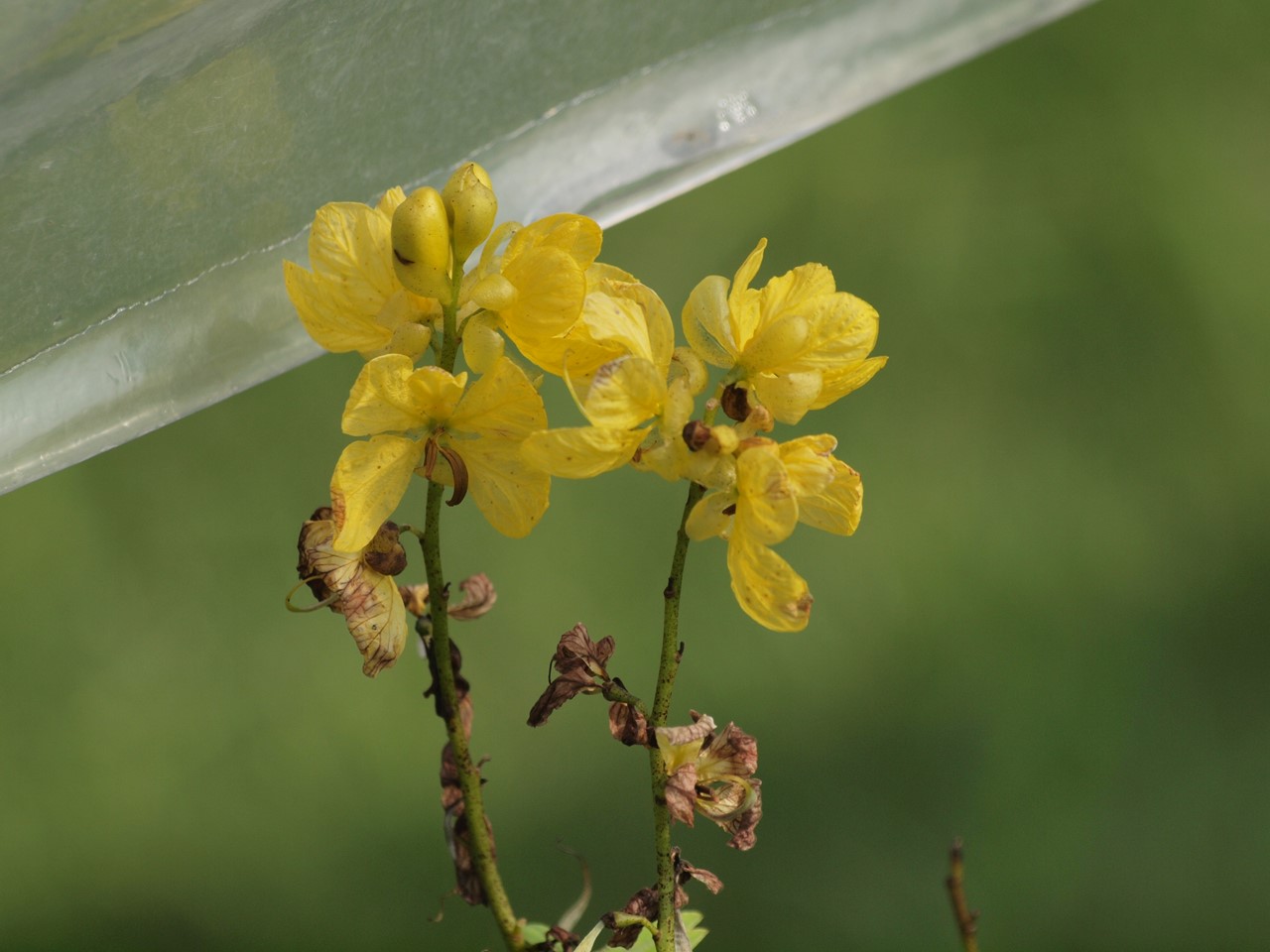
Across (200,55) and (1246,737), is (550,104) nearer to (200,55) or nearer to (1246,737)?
(200,55)

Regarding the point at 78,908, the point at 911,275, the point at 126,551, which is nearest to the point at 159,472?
the point at 126,551

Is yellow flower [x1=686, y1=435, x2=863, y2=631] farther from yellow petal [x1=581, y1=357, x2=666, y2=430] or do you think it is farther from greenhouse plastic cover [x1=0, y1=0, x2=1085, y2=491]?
greenhouse plastic cover [x1=0, y1=0, x2=1085, y2=491]

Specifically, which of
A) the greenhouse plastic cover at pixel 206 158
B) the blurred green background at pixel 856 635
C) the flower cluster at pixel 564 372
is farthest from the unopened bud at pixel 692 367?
the blurred green background at pixel 856 635

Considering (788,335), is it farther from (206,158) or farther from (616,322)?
(206,158)

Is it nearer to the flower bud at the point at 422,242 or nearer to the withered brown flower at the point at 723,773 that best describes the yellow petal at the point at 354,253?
the flower bud at the point at 422,242

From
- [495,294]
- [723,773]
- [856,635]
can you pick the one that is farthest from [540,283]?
[856,635]

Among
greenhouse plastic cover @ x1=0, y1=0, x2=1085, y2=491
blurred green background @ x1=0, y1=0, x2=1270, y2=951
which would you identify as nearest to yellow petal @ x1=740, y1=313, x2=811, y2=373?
greenhouse plastic cover @ x1=0, y1=0, x2=1085, y2=491
